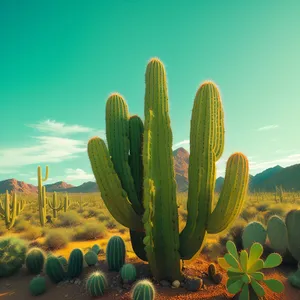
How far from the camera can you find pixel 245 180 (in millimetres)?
5688

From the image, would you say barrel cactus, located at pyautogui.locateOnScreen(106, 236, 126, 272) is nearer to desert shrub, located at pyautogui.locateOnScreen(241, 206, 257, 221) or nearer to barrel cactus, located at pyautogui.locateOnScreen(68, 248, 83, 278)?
barrel cactus, located at pyautogui.locateOnScreen(68, 248, 83, 278)

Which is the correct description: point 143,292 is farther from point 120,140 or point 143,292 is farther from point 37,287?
point 120,140

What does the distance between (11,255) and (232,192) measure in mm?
5661

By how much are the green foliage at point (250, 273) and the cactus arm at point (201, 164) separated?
923mm

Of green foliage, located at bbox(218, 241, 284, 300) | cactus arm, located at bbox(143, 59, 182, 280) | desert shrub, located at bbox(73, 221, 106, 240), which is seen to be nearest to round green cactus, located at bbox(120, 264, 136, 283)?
cactus arm, located at bbox(143, 59, 182, 280)

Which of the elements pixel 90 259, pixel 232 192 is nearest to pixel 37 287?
pixel 90 259

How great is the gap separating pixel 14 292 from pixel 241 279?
4.57 meters

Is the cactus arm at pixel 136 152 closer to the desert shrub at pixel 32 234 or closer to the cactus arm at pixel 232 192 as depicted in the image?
the cactus arm at pixel 232 192

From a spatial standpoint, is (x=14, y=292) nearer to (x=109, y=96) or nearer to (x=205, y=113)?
(x=109, y=96)

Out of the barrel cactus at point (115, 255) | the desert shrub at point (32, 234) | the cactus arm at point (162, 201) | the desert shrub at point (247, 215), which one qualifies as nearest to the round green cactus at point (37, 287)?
the barrel cactus at point (115, 255)

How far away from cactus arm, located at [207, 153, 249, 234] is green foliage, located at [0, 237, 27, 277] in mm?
5039

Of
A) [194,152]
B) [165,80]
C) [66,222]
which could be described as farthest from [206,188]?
[66,222]

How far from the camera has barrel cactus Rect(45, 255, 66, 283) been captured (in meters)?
6.34

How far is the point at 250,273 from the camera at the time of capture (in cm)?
514
